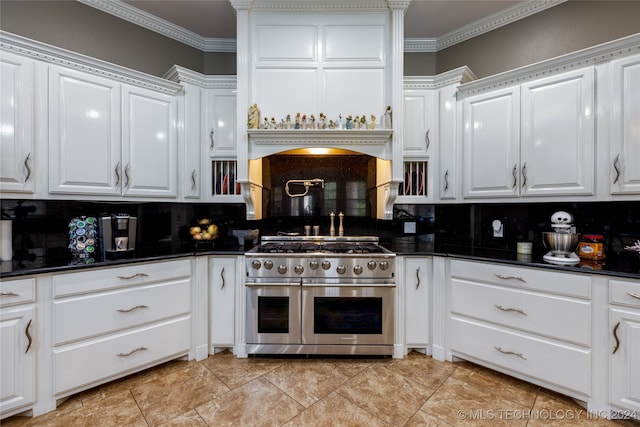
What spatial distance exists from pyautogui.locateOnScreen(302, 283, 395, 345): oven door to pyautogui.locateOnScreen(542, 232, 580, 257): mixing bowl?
115cm

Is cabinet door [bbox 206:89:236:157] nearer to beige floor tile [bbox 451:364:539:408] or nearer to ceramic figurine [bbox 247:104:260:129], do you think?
ceramic figurine [bbox 247:104:260:129]

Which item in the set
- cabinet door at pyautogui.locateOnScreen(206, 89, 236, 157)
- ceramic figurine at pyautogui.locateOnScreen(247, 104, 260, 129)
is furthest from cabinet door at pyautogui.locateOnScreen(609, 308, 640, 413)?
cabinet door at pyautogui.locateOnScreen(206, 89, 236, 157)

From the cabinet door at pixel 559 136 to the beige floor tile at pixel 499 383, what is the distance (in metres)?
1.37

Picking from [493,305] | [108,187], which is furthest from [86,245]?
[493,305]

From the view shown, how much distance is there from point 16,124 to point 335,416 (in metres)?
2.68

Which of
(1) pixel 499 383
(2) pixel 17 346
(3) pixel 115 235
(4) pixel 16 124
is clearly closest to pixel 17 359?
(2) pixel 17 346

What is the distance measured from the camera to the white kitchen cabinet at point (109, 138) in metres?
1.88

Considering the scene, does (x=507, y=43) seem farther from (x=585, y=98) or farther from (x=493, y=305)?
(x=493, y=305)

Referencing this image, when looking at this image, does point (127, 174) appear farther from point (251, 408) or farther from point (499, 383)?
point (499, 383)

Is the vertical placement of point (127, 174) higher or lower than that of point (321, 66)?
lower

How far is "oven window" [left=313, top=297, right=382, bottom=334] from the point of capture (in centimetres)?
215

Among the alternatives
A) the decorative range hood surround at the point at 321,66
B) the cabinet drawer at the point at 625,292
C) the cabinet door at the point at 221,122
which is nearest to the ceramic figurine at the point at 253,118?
the decorative range hood surround at the point at 321,66

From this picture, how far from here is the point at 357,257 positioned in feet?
7.00

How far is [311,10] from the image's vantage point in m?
2.35
